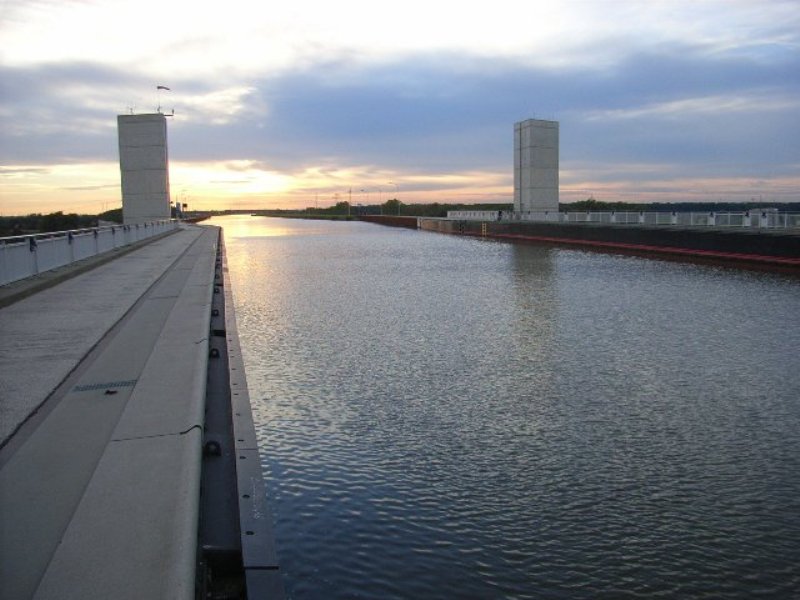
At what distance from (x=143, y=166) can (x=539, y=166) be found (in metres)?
38.2

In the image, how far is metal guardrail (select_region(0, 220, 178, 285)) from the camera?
51.5 ft

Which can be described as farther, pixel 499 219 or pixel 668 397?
pixel 499 219

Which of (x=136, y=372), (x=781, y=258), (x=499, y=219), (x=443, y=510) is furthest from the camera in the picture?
→ (x=499, y=219)

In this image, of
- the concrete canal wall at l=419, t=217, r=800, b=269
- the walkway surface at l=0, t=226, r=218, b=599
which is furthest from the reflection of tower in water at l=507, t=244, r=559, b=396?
the concrete canal wall at l=419, t=217, r=800, b=269

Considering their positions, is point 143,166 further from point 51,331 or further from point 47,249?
point 51,331

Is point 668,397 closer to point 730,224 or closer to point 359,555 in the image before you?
point 359,555

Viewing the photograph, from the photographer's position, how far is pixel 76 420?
644 centimetres

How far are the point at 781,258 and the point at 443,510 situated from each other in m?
27.4

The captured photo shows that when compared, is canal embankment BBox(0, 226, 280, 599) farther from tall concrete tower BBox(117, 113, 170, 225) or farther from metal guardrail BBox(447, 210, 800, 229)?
tall concrete tower BBox(117, 113, 170, 225)

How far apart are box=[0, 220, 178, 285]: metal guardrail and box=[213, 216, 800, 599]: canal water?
5.09 metres

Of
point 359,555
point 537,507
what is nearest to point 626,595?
point 537,507

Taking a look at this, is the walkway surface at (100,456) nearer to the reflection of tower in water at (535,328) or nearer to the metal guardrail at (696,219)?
the reflection of tower in water at (535,328)

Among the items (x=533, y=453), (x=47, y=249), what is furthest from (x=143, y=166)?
(x=533, y=453)

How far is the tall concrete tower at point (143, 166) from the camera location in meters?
72.2
